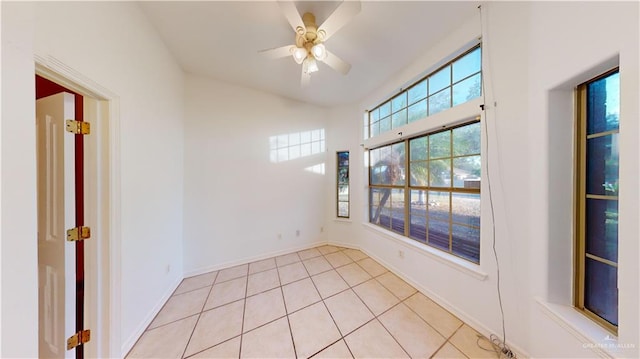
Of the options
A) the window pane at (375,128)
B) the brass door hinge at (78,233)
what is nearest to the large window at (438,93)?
the window pane at (375,128)

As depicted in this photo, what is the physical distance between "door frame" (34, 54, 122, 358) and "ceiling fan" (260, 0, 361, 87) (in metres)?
1.42

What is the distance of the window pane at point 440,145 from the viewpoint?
6.84 feet

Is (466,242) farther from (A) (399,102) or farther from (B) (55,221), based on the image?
(B) (55,221)

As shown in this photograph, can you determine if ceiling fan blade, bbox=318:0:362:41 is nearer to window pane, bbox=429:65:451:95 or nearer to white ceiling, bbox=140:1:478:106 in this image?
white ceiling, bbox=140:1:478:106

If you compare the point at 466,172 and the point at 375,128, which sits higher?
the point at 375,128

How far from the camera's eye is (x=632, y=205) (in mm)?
833

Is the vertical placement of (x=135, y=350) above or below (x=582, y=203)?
below

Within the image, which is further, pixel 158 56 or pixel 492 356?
pixel 158 56

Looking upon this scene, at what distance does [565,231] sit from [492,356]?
42.8 inches

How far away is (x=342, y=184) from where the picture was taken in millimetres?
3771

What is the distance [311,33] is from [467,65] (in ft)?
5.24

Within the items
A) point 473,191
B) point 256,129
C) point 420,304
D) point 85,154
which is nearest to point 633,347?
point 473,191

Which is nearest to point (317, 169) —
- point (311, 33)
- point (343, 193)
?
point (343, 193)

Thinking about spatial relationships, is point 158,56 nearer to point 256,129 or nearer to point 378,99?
point 256,129
